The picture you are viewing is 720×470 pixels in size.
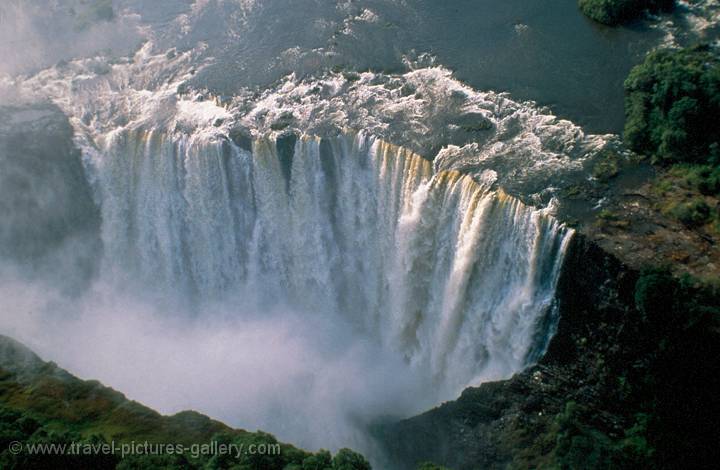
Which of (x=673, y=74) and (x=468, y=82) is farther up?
(x=468, y=82)

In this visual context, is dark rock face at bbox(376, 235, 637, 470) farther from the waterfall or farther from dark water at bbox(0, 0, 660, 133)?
dark water at bbox(0, 0, 660, 133)

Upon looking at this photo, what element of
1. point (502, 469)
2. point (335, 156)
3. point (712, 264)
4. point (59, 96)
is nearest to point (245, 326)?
point (335, 156)

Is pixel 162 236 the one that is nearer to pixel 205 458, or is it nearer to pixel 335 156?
pixel 335 156

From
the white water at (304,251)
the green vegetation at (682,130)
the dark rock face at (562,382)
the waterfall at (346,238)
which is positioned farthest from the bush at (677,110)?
the dark rock face at (562,382)

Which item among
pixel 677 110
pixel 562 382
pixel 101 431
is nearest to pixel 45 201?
pixel 101 431

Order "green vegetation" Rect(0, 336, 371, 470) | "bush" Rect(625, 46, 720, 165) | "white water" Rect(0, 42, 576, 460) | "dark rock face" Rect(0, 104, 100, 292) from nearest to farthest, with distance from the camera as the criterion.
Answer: "green vegetation" Rect(0, 336, 371, 470)
"bush" Rect(625, 46, 720, 165)
"white water" Rect(0, 42, 576, 460)
"dark rock face" Rect(0, 104, 100, 292)

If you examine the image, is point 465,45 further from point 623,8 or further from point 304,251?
point 304,251

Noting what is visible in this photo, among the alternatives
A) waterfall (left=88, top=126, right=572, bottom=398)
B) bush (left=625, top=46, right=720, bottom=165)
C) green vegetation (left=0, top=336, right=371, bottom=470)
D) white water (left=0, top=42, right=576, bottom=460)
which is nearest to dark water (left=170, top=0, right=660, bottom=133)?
bush (left=625, top=46, right=720, bottom=165)
